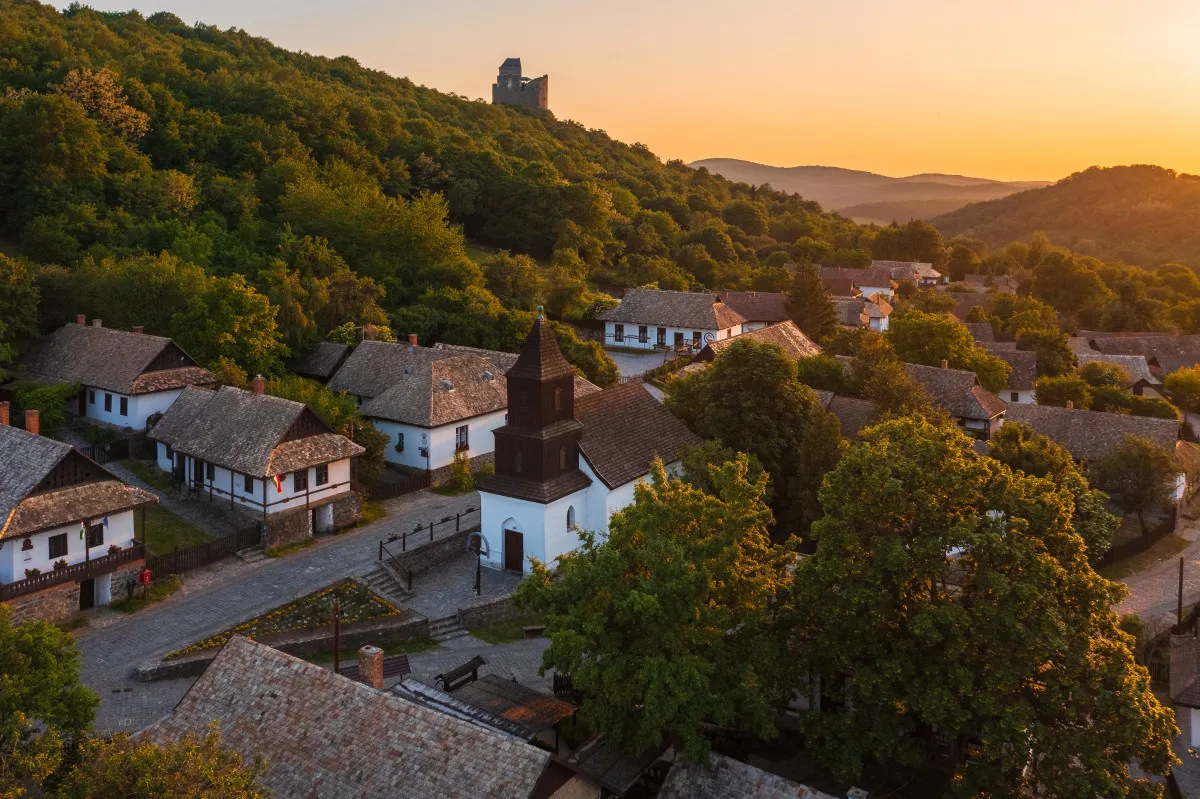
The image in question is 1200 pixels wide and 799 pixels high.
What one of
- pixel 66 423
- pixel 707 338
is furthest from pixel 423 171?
pixel 66 423

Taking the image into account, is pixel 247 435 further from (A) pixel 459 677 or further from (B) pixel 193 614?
(A) pixel 459 677

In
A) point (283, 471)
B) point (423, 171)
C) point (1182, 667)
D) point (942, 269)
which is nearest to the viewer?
point (1182, 667)

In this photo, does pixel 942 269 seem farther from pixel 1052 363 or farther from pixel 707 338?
pixel 707 338

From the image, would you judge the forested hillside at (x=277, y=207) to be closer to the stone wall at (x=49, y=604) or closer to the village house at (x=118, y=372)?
the village house at (x=118, y=372)

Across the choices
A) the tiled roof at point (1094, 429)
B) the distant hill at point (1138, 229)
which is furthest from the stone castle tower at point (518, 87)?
the tiled roof at point (1094, 429)

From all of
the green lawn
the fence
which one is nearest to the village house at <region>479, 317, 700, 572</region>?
the fence
